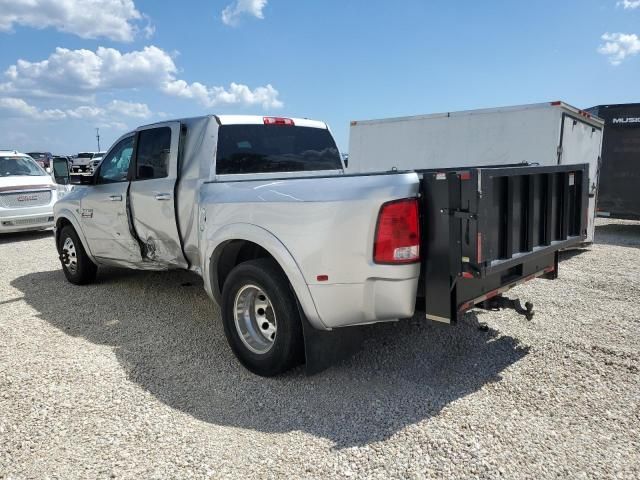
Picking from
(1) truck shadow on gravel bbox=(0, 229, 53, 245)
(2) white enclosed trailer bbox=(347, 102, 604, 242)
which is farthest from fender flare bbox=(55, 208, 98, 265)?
(1) truck shadow on gravel bbox=(0, 229, 53, 245)

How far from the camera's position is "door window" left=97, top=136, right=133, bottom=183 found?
555cm

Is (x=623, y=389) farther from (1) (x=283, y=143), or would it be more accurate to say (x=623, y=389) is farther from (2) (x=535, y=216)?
(1) (x=283, y=143)

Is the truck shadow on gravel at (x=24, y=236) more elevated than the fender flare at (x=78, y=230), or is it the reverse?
the fender flare at (x=78, y=230)

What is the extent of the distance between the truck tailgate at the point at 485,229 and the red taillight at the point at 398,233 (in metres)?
0.10

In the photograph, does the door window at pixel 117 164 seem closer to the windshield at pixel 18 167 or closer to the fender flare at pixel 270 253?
the fender flare at pixel 270 253

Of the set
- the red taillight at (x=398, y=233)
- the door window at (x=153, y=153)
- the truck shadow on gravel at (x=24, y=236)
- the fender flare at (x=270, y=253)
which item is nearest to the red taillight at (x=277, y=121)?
the door window at (x=153, y=153)

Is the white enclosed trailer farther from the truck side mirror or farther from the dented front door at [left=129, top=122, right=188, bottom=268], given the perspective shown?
the truck side mirror

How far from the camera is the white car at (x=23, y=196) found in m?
10.5

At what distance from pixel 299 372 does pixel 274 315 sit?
573 mm

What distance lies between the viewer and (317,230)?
3209 mm

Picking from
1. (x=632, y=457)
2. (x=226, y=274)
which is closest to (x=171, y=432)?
(x=226, y=274)

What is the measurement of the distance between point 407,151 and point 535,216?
6.57 meters

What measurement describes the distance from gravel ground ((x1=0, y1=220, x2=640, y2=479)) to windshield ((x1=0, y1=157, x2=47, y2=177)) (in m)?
7.26

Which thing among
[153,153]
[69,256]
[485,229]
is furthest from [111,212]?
[485,229]
